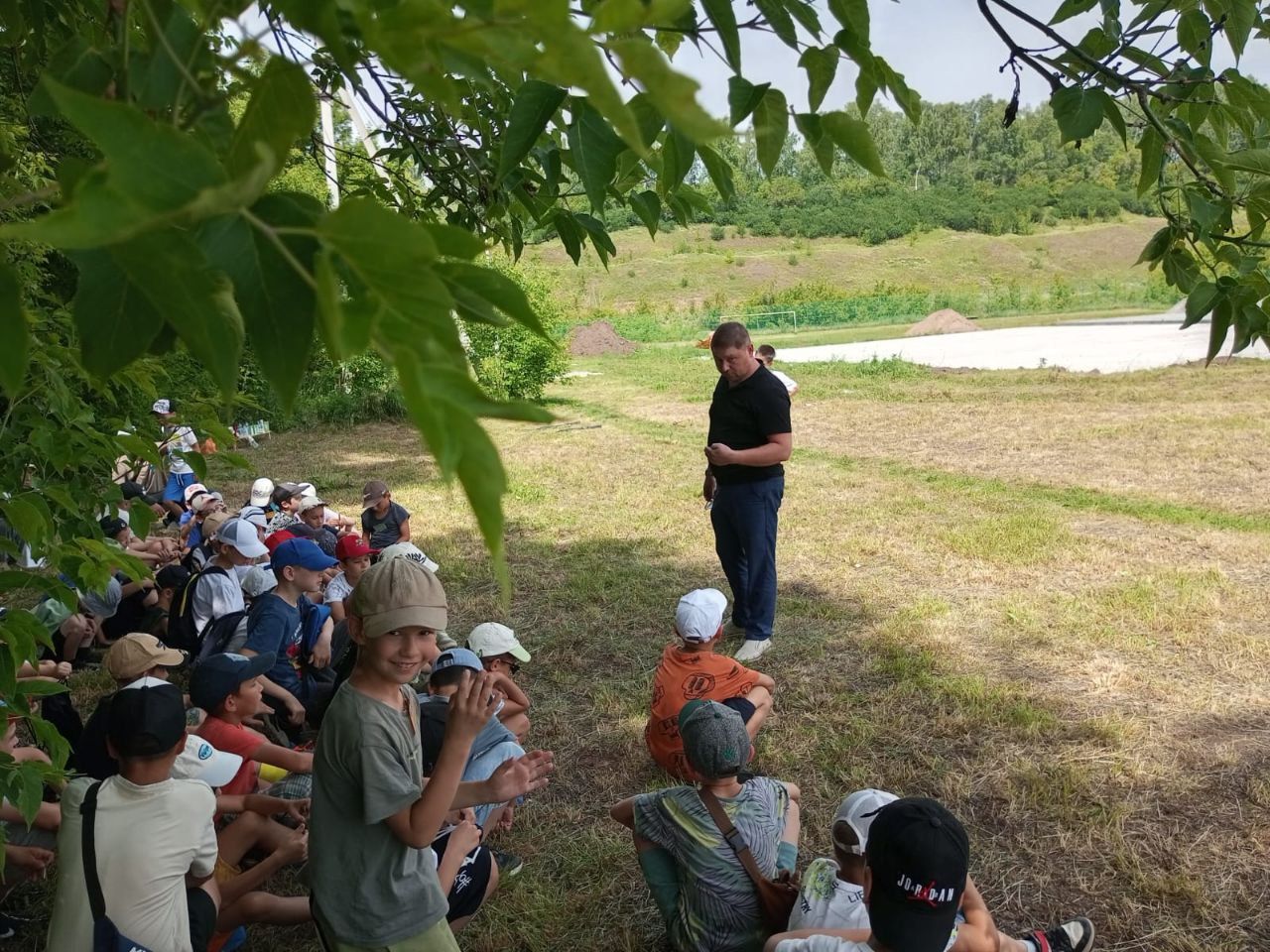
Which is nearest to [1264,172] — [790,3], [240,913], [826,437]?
[790,3]

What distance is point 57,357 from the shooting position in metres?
2.25

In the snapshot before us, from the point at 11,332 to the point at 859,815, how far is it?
84.2 inches

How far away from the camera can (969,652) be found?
4.86 metres

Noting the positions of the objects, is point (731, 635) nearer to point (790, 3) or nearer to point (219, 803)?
point (219, 803)

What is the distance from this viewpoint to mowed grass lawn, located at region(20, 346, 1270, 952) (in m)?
3.06

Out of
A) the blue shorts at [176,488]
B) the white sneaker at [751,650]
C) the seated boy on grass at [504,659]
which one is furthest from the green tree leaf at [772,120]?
the blue shorts at [176,488]

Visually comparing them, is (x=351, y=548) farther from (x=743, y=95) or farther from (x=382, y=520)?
(x=743, y=95)

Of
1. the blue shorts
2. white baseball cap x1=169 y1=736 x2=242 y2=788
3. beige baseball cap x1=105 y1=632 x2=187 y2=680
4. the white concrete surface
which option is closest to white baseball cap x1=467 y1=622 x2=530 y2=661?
white baseball cap x1=169 y1=736 x2=242 y2=788

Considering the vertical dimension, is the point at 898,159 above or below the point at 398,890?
above

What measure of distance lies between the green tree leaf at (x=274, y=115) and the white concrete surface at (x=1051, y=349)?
16.7m

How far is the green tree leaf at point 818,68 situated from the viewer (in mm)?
1314

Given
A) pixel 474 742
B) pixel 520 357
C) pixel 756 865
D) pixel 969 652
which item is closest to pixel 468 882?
pixel 474 742

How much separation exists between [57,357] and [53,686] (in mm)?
783

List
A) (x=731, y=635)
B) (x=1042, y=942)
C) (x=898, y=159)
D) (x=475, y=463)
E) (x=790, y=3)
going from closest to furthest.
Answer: (x=475, y=463) < (x=790, y=3) < (x=1042, y=942) < (x=731, y=635) < (x=898, y=159)
